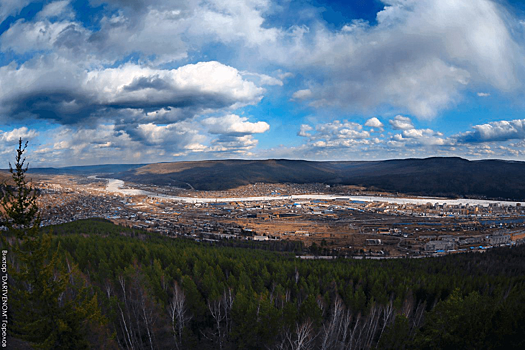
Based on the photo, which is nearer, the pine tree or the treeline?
the pine tree

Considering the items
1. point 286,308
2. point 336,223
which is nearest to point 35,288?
point 286,308

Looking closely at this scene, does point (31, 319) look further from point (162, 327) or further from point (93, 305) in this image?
point (162, 327)

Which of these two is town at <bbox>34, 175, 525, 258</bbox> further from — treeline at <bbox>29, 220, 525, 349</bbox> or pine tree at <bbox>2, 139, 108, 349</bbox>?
pine tree at <bbox>2, 139, 108, 349</bbox>

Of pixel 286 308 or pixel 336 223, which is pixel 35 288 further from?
pixel 336 223

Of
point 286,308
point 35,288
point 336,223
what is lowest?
point 336,223

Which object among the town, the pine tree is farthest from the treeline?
the town

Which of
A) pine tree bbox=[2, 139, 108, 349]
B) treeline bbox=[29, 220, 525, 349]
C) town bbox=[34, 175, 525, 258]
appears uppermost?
pine tree bbox=[2, 139, 108, 349]

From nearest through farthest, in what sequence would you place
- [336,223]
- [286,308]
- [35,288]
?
1. [35,288]
2. [286,308]
3. [336,223]

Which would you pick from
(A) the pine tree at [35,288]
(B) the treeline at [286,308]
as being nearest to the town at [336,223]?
(B) the treeline at [286,308]

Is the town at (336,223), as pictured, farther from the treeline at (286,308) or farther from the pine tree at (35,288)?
the pine tree at (35,288)
